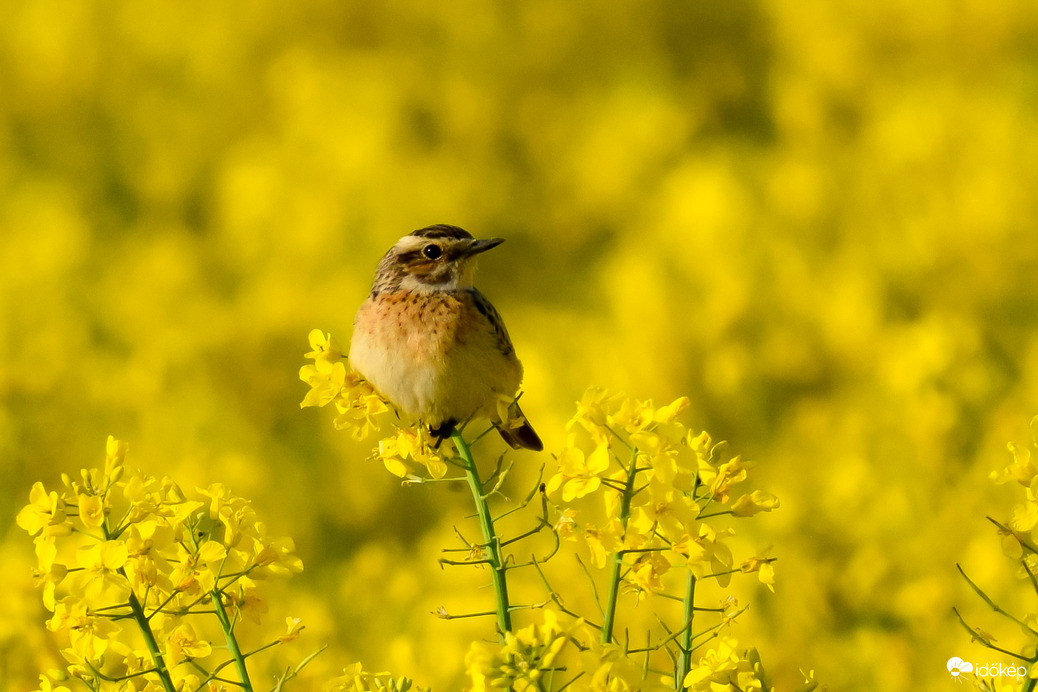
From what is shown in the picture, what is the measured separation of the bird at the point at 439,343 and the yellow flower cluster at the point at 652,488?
10.6 inches

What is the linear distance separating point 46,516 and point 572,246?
240 centimetres

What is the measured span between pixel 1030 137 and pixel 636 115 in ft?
3.72

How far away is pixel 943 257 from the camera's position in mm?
3258

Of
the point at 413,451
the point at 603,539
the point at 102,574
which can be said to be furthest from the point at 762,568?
the point at 102,574

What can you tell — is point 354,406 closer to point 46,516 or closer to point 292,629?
point 292,629

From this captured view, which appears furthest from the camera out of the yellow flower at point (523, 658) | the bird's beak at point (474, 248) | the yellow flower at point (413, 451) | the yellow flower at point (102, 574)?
the bird's beak at point (474, 248)

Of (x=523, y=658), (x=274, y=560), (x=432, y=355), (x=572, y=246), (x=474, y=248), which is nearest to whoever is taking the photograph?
(x=523, y=658)

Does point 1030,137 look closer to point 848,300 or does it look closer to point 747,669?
point 848,300

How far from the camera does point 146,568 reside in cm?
103

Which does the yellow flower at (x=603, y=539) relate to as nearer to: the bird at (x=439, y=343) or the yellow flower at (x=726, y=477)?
the yellow flower at (x=726, y=477)

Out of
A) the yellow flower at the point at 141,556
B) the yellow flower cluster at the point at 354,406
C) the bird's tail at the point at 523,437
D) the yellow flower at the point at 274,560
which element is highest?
the bird's tail at the point at 523,437

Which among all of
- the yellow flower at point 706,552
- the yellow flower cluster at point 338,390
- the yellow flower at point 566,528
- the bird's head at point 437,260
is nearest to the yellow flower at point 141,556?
the yellow flower cluster at point 338,390

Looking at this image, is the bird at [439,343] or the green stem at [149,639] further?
the bird at [439,343]

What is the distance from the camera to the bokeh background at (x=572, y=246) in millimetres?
2650
